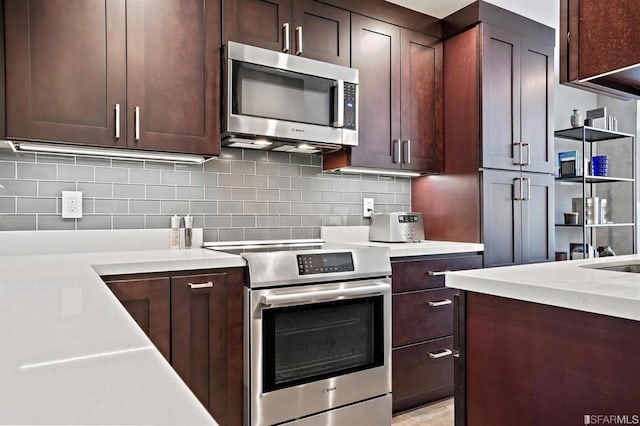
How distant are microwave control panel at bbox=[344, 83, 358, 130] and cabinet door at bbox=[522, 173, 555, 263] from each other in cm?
132

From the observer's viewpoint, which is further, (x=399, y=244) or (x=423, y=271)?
(x=399, y=244)

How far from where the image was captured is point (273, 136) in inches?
89.0

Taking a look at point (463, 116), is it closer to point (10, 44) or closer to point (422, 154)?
point (422, 154)

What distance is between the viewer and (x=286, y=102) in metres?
2.33

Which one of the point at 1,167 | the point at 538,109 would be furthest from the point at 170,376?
the point at 538,109

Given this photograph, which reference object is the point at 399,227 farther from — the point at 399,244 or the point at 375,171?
the point at 375,171

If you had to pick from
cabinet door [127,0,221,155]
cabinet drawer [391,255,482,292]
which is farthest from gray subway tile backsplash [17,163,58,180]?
cabinet drawer [391,255,482,292]

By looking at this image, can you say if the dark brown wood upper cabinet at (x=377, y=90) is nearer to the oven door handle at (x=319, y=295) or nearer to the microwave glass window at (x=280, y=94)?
the microwave glass window at (x=280, y=94)

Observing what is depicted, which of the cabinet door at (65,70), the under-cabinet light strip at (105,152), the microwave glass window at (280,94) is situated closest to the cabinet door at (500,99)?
the microwave glass window at (280,94)

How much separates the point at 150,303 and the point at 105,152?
0.81m

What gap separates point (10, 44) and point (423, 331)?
7.84ft

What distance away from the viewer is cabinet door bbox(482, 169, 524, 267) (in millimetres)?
2768

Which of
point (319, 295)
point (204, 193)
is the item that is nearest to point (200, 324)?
point (319, 295)

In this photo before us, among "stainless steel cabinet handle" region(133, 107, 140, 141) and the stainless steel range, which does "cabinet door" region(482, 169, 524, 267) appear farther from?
"stainless steel cabinet handle" region(133, 107, 140, 141)
